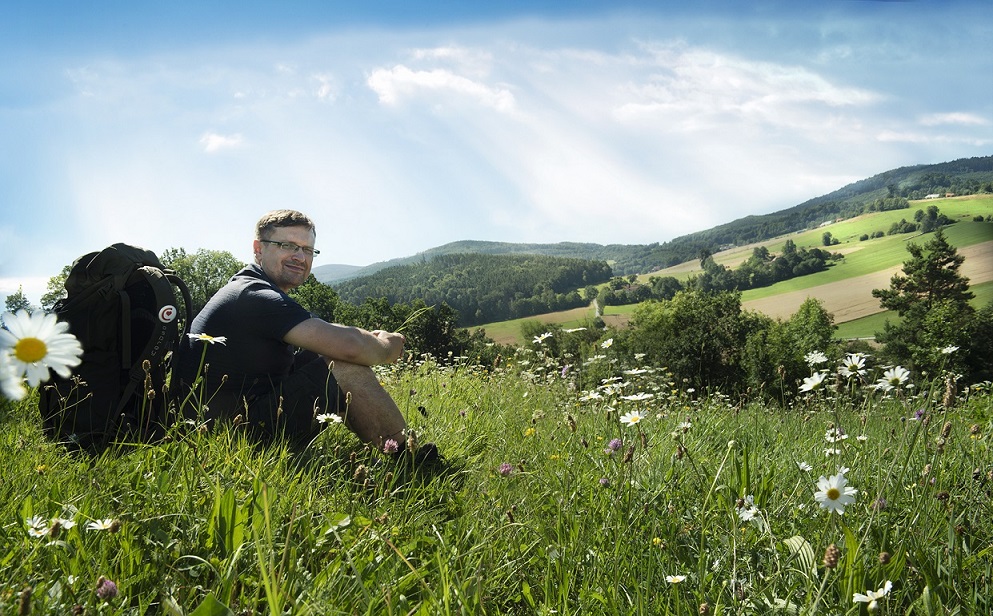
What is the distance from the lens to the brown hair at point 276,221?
417 centimetres

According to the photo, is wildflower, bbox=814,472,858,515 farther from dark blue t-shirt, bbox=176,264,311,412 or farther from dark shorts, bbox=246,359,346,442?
dark blue t-shirt, bbox=176,264,311,412

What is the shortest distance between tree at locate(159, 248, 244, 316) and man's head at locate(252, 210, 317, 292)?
50805 mm

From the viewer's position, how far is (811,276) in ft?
312

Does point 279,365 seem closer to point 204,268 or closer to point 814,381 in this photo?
point 814,381

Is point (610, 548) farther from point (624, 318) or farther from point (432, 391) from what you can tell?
point (624, 318)

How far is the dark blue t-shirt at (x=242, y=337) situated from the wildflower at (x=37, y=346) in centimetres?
303

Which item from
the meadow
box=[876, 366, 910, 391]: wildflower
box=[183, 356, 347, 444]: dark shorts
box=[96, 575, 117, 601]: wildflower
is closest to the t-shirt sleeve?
box=[183, 356, 347, 444]: dark shorts

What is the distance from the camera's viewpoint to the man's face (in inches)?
164

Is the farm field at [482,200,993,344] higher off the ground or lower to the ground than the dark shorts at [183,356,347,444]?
lower

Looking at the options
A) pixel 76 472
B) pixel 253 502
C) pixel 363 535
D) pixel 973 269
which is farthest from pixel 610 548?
pixel 973 269

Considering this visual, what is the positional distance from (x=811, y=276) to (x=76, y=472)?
103 meters

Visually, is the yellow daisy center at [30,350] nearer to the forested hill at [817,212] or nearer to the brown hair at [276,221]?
the brown hair at [276,221]

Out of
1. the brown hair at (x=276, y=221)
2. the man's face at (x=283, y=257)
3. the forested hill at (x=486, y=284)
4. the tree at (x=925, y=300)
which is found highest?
the brown hair at (x=276, y=221)

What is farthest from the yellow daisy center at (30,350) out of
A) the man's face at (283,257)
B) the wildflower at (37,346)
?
the man's face at (283,257)
